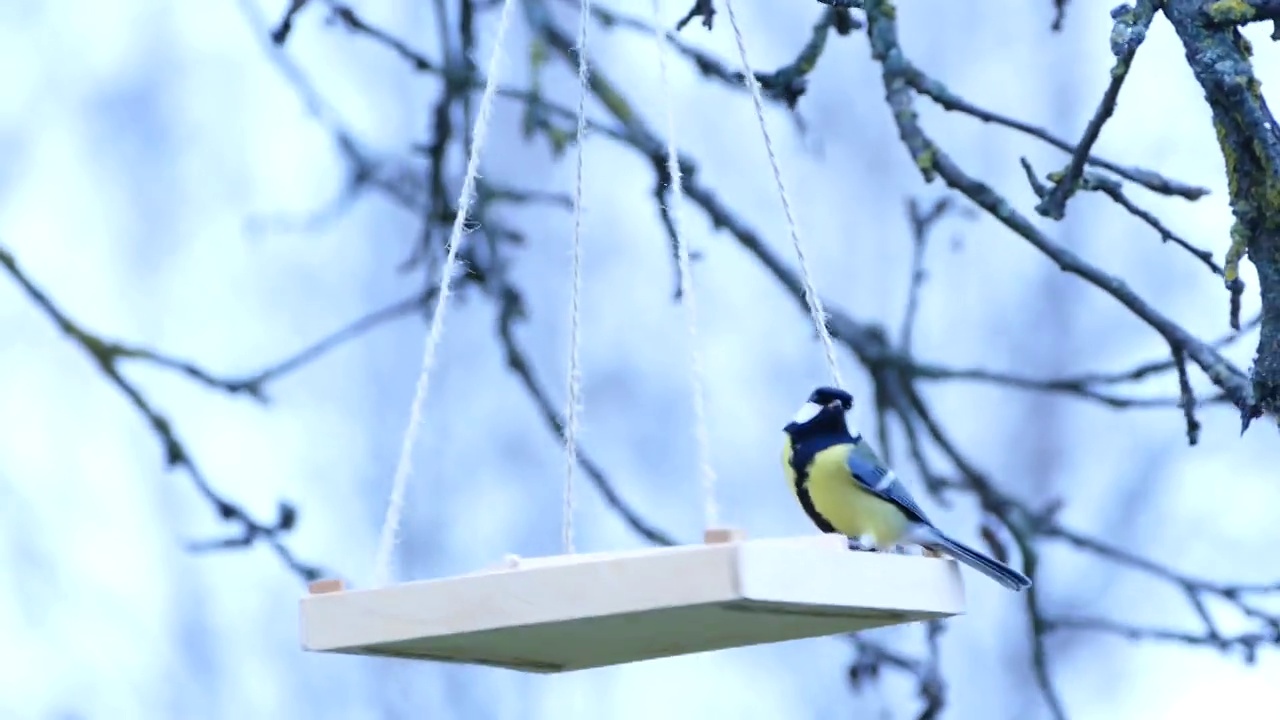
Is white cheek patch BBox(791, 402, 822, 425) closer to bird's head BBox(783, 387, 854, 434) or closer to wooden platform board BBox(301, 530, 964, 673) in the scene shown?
bird's head BBox(783, 387, 854, 434)

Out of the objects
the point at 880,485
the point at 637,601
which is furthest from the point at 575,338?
the point at 637,601

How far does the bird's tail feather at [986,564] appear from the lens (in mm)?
1804

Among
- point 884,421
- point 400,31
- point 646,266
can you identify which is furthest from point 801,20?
point 884,421

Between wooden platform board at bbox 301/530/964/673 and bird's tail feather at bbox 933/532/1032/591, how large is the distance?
0.06ft

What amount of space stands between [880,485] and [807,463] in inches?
3.2

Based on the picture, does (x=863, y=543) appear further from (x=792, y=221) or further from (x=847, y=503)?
(x=792, y=221)

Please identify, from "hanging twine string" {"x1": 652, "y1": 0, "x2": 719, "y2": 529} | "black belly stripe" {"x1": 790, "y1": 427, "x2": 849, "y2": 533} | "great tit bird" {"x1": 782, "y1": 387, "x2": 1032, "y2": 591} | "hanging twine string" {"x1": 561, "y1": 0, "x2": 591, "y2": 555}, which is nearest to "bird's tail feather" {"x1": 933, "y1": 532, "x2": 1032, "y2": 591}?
"great tit bird" {"x1": 782, "y1": 387, "x2": 1032, "y2": 591}

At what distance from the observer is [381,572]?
1.72 meters

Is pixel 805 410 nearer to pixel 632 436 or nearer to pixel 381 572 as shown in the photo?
pixel 381 572

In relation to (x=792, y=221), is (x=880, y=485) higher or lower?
lower

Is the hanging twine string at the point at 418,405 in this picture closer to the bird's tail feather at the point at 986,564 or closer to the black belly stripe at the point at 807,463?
the black belly stripe at the point at 807,463

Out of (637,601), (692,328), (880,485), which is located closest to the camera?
(637,601)

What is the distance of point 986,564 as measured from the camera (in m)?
1.82

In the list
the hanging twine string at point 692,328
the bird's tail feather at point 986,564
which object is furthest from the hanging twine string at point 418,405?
the bird's tail feather at point 986,564
